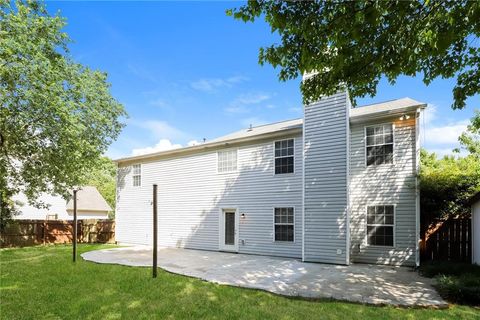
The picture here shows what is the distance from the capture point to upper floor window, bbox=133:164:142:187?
16934 millimetres

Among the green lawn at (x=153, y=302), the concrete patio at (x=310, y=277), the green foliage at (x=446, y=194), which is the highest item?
the green foliage at (x=446, y=194)

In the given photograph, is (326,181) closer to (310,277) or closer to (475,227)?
(310,277)

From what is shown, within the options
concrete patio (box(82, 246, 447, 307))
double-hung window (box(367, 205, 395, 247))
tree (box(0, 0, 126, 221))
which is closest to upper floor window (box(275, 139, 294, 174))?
double-hung window (box(367, 205, 395, 247))

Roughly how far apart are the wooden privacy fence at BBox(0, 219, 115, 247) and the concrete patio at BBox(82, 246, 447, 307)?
6.95 m

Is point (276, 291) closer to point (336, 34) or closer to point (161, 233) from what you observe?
point (336, 34)

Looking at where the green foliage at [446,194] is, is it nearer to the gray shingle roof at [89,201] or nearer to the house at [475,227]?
the house at [475,227]

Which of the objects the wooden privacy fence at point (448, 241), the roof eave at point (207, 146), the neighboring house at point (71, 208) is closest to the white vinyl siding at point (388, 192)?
the wooden privacy fence at point (448, 241)

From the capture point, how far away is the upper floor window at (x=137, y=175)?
16934 mm

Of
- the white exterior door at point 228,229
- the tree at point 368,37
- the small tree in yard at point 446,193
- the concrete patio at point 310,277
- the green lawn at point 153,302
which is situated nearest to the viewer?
the tree at point 368,37

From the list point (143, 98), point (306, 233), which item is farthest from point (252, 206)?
point (143, 98)

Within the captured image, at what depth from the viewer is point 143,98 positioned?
60.6 feet

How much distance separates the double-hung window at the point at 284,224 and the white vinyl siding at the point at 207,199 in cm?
21

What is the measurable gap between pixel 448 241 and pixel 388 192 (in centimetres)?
230

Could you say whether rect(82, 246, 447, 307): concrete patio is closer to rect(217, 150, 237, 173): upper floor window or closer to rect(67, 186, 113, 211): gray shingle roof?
rect(217, 150, 237, 173): upper floor window
